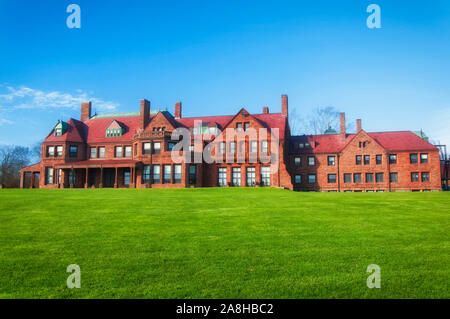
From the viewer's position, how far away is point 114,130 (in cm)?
4750

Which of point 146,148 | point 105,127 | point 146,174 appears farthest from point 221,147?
point 105,127

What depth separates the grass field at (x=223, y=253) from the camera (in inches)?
286

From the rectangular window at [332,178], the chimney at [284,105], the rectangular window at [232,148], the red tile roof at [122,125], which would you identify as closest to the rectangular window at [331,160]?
the rectangular window at [332,178]

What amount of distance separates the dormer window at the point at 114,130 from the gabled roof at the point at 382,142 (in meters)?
24.9

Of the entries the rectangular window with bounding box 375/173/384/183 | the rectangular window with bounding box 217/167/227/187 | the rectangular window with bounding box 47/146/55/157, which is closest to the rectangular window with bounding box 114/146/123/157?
the rectangular window with bounding box 47/146/55/157

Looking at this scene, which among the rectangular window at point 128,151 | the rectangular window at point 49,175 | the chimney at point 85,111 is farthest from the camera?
the chimney at point 85,111

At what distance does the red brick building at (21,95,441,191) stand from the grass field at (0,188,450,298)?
25.1 meters

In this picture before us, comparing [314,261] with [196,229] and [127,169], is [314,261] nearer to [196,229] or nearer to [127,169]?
[196,229]

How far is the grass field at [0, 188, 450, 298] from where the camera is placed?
23.8ft

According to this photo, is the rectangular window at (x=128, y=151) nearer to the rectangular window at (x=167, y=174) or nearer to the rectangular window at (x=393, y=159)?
the rectangular window at (x=167, y=174)

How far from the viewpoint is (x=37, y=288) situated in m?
7.33

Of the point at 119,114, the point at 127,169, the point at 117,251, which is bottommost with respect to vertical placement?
the point at 117,251
